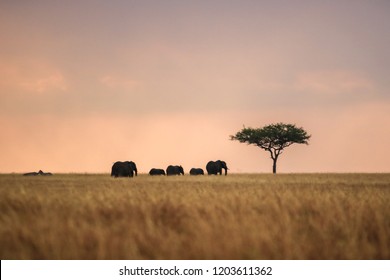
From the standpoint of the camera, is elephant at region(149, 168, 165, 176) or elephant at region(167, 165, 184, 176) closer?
elephant at region(149, 168, 165, 176)

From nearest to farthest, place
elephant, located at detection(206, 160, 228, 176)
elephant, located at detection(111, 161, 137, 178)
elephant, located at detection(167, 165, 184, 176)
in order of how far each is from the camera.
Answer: elephant, located at detection(111, 161, 137, 178) → elephant, located at detection(167, 165, 184, 176) → elephant, located at detection(206, 160, 228, 176)

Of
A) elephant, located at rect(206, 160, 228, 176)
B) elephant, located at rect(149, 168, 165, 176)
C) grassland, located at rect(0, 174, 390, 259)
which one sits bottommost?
grassland, located at rect(0, 174, 390, 259)

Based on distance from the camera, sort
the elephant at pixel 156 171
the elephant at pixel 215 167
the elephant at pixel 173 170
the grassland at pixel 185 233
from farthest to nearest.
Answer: the elephant at pixel 215 167
the elephant at pixel 173 170
the elephant at pixel 156 171
the grassland at pixel 185 233

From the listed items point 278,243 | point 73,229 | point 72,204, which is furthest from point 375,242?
point 72,204

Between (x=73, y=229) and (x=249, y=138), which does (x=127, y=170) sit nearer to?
(x=73, y=229)

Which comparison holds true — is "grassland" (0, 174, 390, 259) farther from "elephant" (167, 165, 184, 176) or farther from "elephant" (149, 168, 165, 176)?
"elephant" (167, 165, 184, 176)

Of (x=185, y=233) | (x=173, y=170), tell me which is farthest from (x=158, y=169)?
(x=185, y=233)

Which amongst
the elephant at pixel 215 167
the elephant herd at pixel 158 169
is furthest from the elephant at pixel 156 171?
the elephant at pixel 215 167

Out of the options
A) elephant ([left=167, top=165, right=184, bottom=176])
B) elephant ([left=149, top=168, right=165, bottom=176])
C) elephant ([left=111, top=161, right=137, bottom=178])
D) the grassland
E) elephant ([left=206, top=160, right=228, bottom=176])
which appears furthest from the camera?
elephant ([left=206, top=160, right=228, bottom=176])

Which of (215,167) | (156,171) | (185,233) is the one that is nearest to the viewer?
(185,233)

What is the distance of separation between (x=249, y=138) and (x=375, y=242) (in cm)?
6262

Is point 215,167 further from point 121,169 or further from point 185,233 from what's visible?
point 185,233

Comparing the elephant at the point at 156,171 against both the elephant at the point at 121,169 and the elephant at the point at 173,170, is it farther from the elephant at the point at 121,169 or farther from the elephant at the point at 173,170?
the elephant at the point at 121,169

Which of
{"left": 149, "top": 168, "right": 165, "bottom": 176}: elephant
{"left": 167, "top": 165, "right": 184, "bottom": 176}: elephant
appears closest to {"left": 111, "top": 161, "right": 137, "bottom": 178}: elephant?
{"left": 149, "top": 168, "right": 165, "bottom": 176}: elephant
